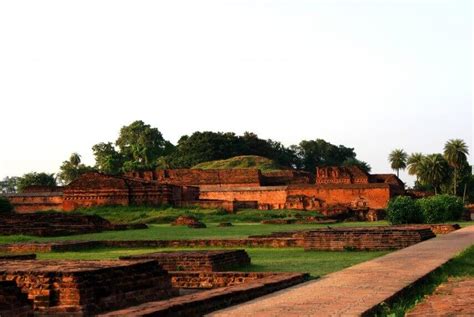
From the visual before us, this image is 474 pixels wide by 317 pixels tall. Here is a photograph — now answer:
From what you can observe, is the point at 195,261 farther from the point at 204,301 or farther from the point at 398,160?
the point at 398,160

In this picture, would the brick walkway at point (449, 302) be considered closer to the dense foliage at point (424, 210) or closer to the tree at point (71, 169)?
the dense foliage at point (424, 210)

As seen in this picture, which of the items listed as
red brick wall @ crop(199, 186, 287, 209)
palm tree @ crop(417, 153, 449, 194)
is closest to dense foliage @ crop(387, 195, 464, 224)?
red brick wall @ crop(199, 186, 287, 209)

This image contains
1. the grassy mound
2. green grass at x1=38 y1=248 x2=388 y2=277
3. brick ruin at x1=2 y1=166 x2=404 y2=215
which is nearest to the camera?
green grass at x1=38 y1=248 x2=388 y2=277

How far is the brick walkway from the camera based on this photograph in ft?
16.4

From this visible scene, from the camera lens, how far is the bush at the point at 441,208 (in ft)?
76.6

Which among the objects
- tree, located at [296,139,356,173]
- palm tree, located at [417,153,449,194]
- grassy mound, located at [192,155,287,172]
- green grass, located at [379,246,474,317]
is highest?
tree, located at [296,139,356,173]

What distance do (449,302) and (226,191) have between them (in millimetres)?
38515

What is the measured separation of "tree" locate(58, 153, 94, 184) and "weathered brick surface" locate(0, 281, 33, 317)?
60.8 m

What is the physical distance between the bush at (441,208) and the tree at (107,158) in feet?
130

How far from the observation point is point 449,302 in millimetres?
5586

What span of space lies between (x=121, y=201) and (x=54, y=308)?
30643mm

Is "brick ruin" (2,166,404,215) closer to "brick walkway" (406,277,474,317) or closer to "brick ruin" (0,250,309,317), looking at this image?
"brick ruin" (0,250,309,317)

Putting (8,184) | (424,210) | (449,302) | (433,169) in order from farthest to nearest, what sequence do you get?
(8,184) < (433,169) < (424,210) < (449,302)

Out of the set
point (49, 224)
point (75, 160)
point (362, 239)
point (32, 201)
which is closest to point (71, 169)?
point (75, 160)
